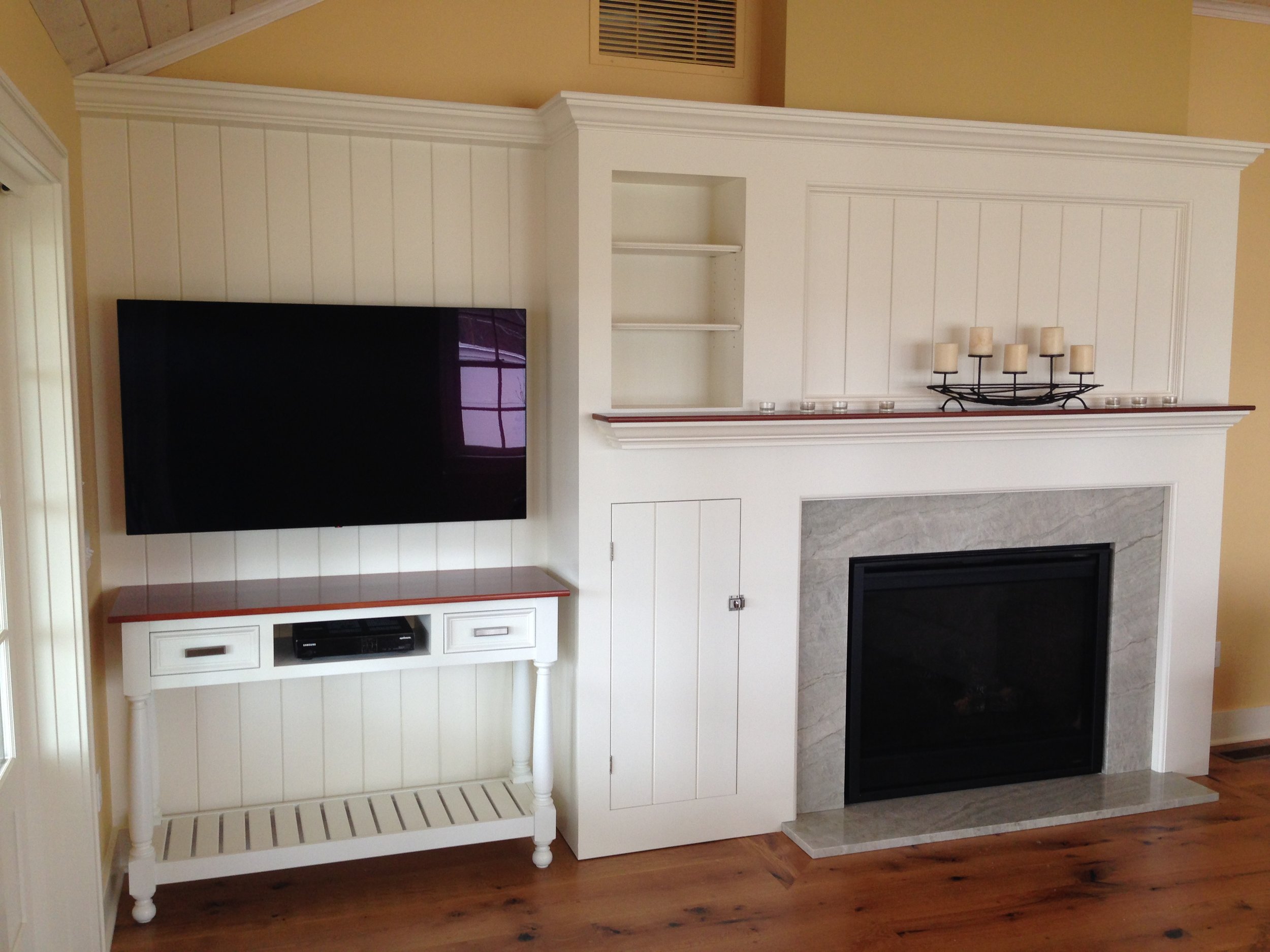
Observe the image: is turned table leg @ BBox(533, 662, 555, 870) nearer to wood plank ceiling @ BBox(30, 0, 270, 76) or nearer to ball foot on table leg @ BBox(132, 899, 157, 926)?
ball foot on table leg @ BBox(132, 899, 157, 926)

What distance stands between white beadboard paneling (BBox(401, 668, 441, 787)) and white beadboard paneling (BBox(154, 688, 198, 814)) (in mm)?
629

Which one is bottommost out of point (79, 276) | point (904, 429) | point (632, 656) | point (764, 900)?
point (764, 900)

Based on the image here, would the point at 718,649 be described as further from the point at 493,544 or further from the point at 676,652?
the point at 493,544

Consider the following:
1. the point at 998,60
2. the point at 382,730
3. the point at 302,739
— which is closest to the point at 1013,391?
the point at 998,60

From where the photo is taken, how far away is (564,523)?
337 cm

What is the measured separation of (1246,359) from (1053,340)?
1251 millimetres

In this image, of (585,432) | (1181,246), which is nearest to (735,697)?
(585,432)

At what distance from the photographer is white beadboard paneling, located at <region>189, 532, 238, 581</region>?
10.6ft

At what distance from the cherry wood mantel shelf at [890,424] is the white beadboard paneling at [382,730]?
3.60 feet

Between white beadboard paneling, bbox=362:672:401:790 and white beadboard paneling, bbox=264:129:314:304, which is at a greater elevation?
white beadboard paneling, bbox=264:129:314:304

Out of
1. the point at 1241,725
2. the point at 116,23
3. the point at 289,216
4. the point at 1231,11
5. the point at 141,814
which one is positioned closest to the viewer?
the point at 116,23

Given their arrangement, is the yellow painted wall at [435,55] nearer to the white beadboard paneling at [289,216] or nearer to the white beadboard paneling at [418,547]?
the white beadboard paneling at [289,216]

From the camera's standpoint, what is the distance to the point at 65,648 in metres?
2.57

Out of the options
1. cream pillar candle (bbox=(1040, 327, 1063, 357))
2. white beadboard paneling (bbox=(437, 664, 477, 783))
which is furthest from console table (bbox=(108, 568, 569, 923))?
cream pillar candle (bbox=(1040, 327, 1063, 357))
